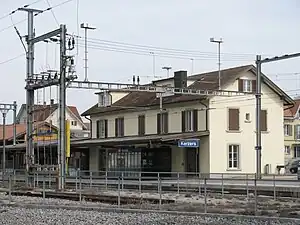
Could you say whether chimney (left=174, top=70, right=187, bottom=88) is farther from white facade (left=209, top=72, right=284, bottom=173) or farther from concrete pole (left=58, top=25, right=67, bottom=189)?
concrete pole (left=58, top=25, right=67, bottom=189)

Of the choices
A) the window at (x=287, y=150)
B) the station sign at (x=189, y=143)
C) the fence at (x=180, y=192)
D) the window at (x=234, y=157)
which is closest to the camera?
the fence at (x=180, y=192)

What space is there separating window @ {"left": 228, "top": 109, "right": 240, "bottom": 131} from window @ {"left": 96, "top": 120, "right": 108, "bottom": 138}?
15.7 meters

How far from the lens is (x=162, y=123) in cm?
5553

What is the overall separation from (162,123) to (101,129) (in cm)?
1142

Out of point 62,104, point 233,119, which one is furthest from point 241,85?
point 62,104

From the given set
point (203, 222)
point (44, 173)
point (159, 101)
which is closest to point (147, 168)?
point (159, 101)

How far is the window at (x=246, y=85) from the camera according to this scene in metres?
53.7

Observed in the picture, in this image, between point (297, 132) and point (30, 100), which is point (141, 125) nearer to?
point (30, 100)

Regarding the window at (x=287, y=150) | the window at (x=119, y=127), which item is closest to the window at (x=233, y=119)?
the window at (x=119, y=127)

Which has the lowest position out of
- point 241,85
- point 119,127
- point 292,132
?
point 292,132

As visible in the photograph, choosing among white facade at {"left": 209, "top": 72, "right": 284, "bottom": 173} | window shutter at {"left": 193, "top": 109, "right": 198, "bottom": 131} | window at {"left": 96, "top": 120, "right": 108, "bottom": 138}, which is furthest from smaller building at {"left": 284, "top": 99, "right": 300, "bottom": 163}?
window shutter at {"left": 193, "top": 109, "right": 198, "bottom": 131}

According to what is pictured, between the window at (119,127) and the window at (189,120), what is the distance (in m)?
9.51

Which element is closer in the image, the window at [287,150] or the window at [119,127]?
the window at [119,127]

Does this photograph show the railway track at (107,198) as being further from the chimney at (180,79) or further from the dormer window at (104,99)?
the dormer window at (104,99)
